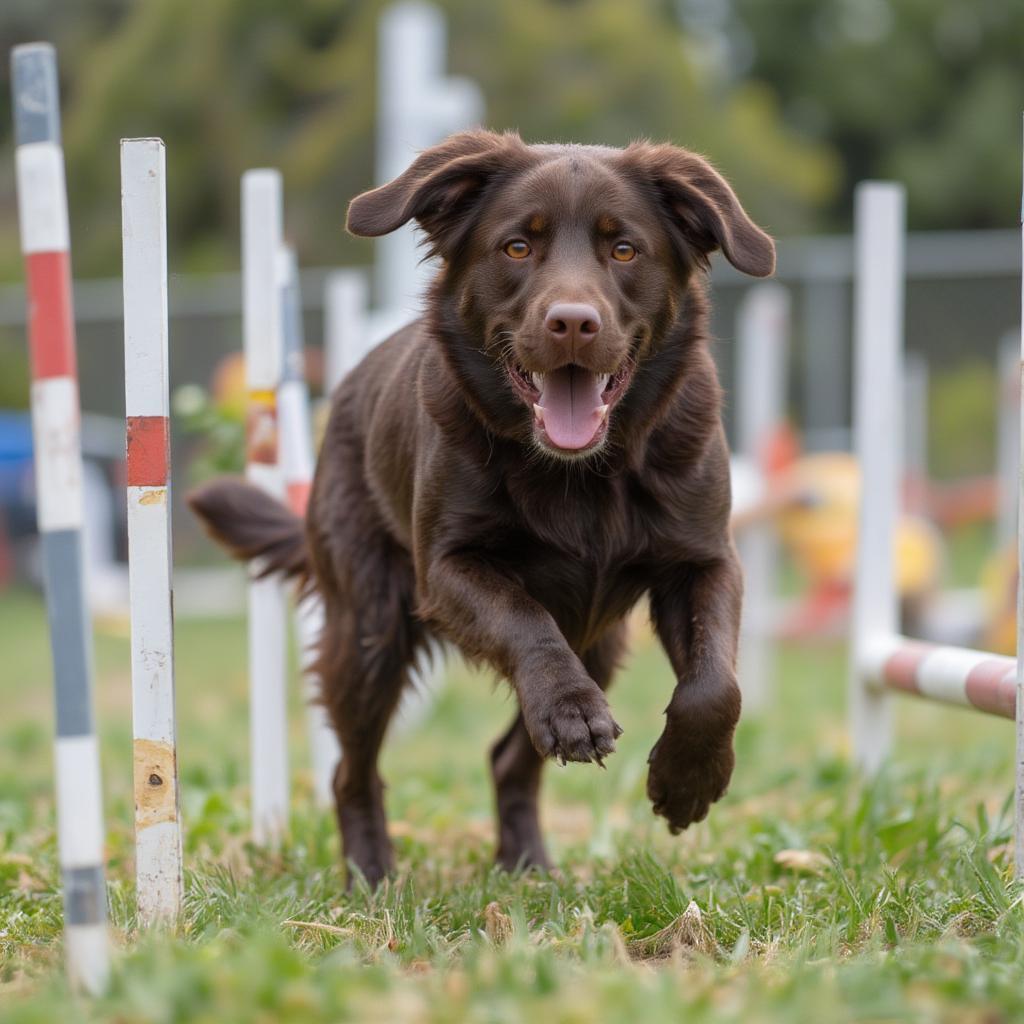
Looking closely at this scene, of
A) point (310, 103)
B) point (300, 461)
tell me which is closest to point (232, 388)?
point (300, 461)

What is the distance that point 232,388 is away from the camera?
30.5ft

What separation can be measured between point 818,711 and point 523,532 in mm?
5146

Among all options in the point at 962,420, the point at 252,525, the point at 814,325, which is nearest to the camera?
the point at 252,525

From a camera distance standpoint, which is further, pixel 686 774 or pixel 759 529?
pixel 759 529

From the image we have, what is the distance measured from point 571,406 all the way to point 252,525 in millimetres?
1354

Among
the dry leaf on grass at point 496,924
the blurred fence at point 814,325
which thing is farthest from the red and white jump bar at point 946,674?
the blurred fence at point 814,325

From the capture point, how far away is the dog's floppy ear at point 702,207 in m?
3.20

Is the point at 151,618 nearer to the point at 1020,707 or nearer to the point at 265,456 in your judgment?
the point at 265,456

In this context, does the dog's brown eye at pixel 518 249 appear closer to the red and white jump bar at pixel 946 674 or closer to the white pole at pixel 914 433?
the red and white jump bar at pixel 946 674

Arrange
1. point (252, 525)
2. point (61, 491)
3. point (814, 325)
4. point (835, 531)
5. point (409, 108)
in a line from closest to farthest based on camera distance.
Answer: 1. point (61, 491)
2. point (252, 525)
3. point (409, 108)
4. point (835, 531)
5. point (814, 325)

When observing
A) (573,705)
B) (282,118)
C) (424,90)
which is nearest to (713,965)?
(573,705)

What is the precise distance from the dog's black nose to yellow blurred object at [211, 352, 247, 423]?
161 cm

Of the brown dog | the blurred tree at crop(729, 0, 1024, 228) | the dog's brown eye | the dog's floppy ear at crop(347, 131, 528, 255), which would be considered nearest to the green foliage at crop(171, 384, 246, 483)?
the brown dog

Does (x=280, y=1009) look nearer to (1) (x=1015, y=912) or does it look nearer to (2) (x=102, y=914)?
(2) (x=102, y=914)
